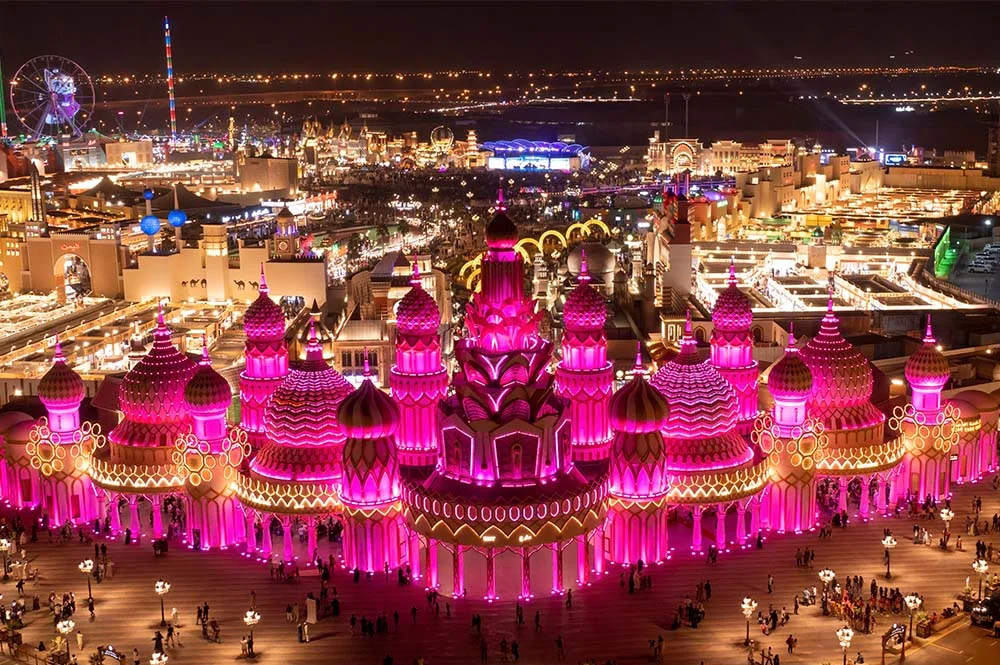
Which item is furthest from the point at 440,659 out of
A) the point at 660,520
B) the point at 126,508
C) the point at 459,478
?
the point at 126,508

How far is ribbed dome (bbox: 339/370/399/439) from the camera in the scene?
30359 mm

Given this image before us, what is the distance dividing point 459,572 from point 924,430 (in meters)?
13.0

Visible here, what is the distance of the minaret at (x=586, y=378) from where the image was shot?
3228 cm

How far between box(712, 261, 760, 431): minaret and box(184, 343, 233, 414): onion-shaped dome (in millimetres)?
12230

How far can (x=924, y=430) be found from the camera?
116ft

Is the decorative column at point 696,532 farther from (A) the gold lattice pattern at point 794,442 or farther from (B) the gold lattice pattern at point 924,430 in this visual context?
(B) the gold lattice pattern at point 924,430

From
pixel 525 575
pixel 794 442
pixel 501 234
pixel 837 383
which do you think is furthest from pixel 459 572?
pixel 837 383

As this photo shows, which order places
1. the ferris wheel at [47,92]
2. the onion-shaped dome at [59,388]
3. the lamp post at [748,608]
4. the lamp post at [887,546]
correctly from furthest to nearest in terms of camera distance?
1. the ferris wheel at [47,92]
2. the onion-shaped dome at [59,388]
3. the lamp post at [887,546]
4. the lamp post at [748,608]

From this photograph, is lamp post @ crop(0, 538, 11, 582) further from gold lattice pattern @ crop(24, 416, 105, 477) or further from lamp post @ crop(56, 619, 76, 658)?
lamp post @ crop(56, 619, 76, 658)

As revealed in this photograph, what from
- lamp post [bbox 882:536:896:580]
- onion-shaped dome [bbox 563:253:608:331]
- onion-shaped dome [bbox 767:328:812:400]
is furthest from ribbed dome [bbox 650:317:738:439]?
lamp post [bbox 882:536:896:580]

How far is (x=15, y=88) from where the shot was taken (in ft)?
319

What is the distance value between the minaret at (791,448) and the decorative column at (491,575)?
Result: 7661mm

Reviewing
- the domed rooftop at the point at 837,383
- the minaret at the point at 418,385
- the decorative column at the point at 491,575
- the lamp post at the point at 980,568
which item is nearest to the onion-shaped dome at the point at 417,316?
the minaret at the point at 418,385

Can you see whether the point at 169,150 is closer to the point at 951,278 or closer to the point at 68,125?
the point at 68,125
